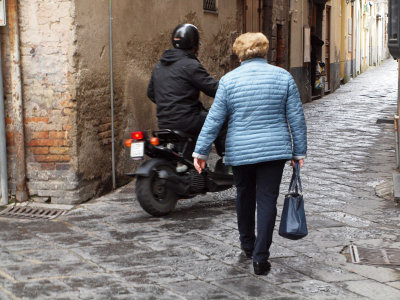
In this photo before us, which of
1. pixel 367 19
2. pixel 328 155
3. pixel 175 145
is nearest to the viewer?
pixel 175 145

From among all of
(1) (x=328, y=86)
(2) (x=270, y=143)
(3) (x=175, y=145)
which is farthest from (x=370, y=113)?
(2) (x=270, y=143)

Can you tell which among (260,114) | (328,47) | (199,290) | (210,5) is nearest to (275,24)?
(210,5)

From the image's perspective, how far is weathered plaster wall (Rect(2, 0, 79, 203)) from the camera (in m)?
6.57

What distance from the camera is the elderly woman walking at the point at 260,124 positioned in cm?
438

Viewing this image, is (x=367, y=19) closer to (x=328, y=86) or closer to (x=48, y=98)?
(x=328, y=86)

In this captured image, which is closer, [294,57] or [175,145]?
[175,145]

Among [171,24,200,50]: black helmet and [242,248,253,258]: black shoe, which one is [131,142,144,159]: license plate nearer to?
[171,24,200,50]: black helmet

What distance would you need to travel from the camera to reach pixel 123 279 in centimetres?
435

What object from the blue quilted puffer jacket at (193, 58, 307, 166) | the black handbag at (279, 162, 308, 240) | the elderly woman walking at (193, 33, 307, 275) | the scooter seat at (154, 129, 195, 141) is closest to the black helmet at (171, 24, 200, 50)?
the scooter seat at (154, 129, 195, 141)

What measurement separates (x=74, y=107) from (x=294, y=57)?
1206 centimetres

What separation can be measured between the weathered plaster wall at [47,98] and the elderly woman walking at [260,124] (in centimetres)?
246

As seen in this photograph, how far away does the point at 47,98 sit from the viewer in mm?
6660

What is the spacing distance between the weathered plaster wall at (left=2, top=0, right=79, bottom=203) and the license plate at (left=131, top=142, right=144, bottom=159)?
93 centimetres

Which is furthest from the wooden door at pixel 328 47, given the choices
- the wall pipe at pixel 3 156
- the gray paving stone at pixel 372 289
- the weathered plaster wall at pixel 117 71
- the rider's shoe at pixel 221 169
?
the gray paving stone at pixel 372 289
